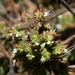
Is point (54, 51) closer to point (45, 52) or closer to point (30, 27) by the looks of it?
point (45, 52)

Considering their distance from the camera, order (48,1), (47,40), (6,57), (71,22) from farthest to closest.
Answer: (48,1) → (71,22) → (6,57) → (47,40)

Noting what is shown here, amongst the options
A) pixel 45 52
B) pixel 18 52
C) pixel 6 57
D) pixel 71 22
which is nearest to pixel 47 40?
pixel 45 52

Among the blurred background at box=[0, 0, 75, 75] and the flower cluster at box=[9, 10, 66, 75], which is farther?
the blurred background at box=[0, 0, 75, 75]

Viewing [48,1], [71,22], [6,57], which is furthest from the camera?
[48,1]

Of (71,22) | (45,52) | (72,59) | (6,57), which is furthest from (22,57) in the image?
(71,22)

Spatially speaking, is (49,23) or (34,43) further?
(49,23)

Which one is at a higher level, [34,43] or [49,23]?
[49,23]

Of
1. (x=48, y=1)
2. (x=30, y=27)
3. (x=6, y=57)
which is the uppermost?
(x=48, y=1)

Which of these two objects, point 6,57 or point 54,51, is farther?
point 6,57

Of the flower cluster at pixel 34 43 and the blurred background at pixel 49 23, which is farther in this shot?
the blurred background at pixel 49 23

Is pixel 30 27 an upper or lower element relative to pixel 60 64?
upper
